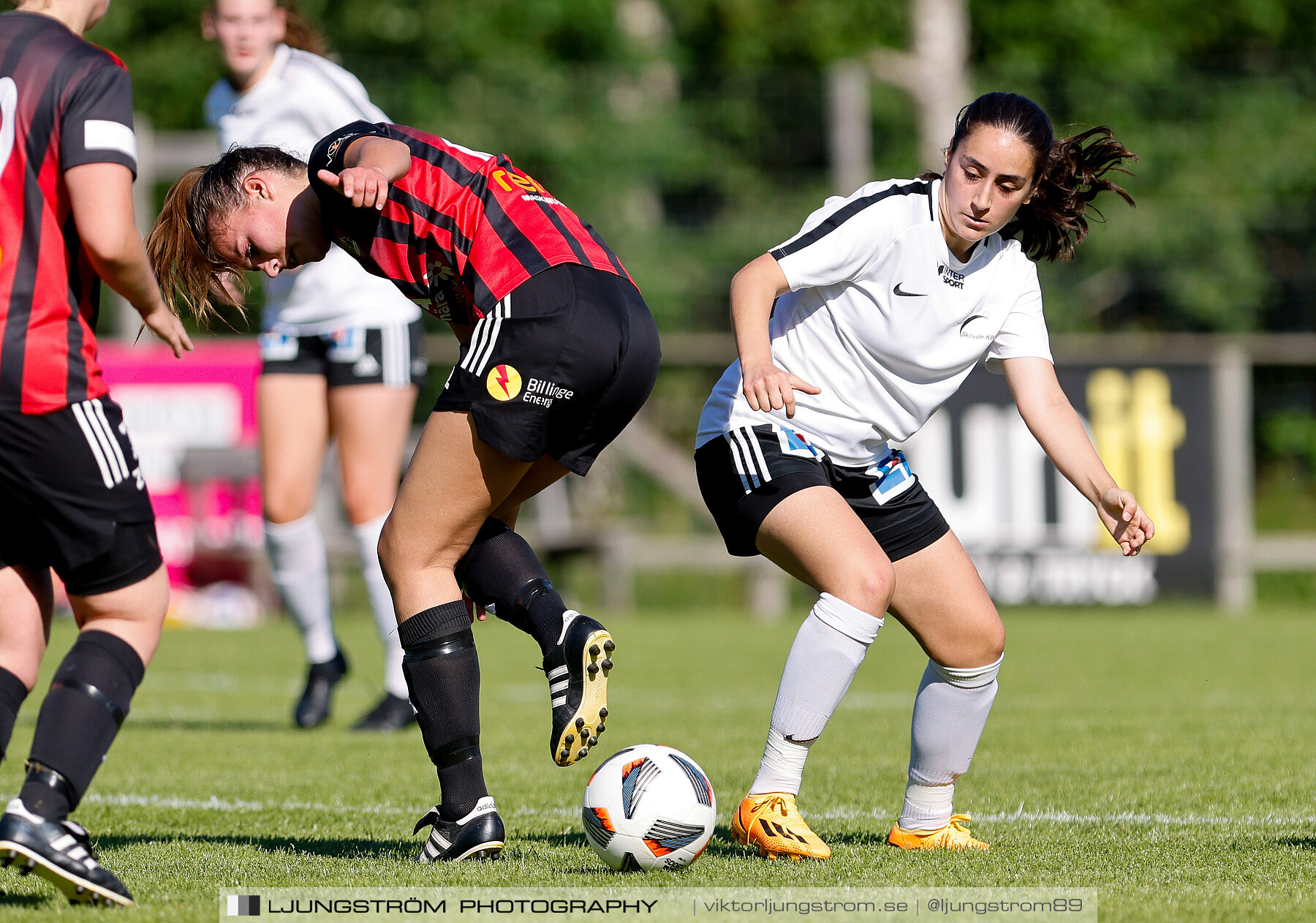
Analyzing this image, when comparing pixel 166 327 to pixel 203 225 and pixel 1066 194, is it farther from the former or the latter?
pixel 1066 194

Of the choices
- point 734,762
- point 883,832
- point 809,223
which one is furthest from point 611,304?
point 734,762

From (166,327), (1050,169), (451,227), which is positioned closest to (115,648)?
(166,327)

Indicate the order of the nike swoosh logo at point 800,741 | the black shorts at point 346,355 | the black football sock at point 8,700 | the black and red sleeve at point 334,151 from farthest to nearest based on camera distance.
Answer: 1. the black shorts at point 346,355
2. the nike swoosh logo at point 800,741
3. the black and red sleeve at point 334,151
4. the black football sock at point 8,700

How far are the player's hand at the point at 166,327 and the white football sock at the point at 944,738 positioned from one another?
1888 millimetres

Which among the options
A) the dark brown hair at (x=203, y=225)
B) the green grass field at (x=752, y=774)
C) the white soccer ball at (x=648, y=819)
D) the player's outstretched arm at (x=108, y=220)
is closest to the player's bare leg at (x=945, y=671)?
the green grass field at (x=752, y=774)

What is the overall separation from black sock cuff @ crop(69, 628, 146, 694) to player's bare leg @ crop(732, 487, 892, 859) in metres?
1.40

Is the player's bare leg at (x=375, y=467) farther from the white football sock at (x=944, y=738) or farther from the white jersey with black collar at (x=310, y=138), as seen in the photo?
the white football sock at (x=944, y=738)

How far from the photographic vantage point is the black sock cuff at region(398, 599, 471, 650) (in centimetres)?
353

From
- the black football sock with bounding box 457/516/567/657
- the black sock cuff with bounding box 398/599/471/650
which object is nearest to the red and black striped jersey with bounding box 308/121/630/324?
the black football sock with bounding box 457/516/567/657

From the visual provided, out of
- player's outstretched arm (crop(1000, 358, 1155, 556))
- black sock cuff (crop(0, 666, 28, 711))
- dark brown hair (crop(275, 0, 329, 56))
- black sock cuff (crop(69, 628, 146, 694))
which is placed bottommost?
black sock cuff (crop(0, 666, 28, 711))

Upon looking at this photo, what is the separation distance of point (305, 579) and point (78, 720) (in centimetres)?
328

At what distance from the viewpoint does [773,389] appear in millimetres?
3371

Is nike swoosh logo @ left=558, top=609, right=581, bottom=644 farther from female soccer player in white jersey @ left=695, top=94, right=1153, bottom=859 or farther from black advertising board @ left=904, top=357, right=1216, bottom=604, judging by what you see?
black advertising board @ left=904, top=357, right=1216, bottom=604

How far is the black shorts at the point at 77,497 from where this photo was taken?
292 cm
